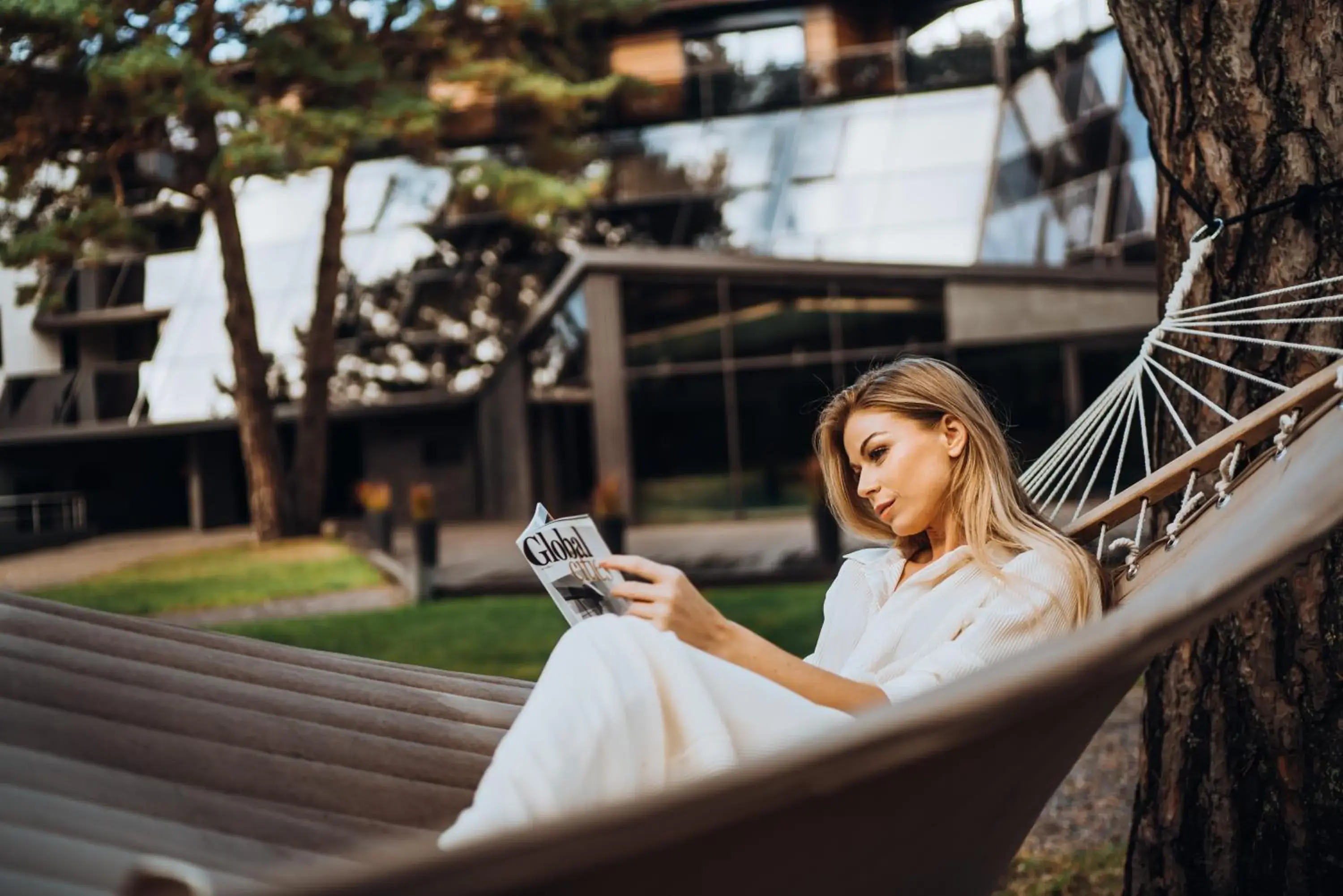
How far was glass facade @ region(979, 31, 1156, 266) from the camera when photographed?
11.6 meters

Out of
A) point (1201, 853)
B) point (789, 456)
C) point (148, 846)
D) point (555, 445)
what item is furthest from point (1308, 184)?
point (555, 445)

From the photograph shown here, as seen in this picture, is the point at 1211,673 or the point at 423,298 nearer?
the point at 1211,673

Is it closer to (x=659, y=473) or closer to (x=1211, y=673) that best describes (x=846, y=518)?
(x=1211, y=673)

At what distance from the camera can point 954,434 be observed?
6.40ft

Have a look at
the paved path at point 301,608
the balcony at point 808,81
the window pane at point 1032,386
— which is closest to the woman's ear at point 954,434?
the paved path at point 301,608

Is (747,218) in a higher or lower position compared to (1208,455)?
higher

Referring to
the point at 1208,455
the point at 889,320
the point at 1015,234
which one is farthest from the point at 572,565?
the point at 1015,234

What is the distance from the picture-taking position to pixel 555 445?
14.8 m

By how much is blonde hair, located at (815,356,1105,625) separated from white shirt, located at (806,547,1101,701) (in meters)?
0.03

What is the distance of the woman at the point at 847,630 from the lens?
136 cm

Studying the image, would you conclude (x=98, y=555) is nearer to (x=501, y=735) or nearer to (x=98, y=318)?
(x=98, y=318)

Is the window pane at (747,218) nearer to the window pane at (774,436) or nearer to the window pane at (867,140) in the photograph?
the window pane at (867,140)

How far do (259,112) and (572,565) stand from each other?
10.2 metres

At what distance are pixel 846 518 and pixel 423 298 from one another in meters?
14.1
